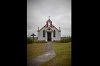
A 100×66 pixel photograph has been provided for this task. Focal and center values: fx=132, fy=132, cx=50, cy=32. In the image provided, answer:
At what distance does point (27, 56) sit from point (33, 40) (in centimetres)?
33

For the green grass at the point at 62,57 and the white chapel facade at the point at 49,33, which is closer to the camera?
the green grass at the point at 62,57

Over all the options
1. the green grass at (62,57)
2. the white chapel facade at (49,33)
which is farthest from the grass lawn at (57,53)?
the white chapel facade at (49,33)

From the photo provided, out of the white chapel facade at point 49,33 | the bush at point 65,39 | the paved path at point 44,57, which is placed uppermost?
the white chapel facade at point 49,33

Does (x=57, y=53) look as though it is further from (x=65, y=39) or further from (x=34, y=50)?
(x=34, y=50)

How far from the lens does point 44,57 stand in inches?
100

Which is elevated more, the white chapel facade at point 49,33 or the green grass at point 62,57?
the white chapel facade at point 49,33

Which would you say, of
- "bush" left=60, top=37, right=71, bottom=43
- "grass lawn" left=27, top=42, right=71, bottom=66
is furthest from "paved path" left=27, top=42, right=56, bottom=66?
"bush" left=60, top=37, right=71, bottom=43

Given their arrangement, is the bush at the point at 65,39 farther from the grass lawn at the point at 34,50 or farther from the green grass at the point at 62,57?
the grass lawn at the point at 34,50

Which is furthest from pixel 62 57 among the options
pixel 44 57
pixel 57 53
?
pixel 44 57

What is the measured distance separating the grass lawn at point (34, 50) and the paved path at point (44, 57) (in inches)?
2.8

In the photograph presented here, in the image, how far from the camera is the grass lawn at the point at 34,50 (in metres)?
2.47
